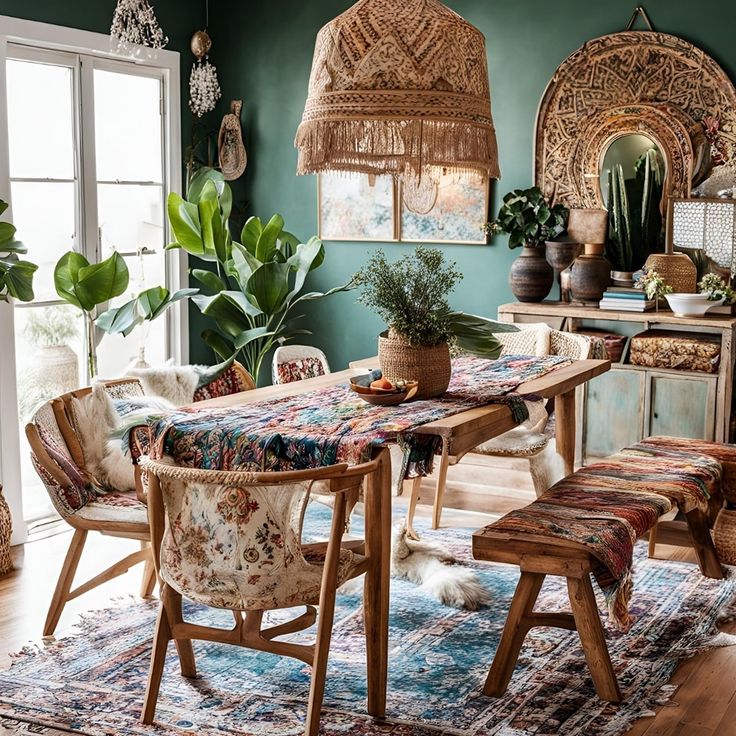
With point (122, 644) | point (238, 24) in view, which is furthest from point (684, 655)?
point (238, 24)

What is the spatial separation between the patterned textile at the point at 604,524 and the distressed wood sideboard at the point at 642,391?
164 centimetres

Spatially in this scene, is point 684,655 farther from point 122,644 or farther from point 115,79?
point 115,79

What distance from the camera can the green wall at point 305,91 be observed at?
18.4 feet

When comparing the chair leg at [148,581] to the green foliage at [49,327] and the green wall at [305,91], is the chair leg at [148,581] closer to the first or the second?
the green foliage at [49,327]

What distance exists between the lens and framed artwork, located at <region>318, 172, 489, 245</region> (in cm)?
592

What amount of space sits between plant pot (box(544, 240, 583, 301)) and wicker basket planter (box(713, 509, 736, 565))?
1.70 metres

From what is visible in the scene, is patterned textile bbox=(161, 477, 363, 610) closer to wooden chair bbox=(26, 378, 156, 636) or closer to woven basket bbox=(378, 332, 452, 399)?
wooden chair bbox=(26, 378, 156, 636)

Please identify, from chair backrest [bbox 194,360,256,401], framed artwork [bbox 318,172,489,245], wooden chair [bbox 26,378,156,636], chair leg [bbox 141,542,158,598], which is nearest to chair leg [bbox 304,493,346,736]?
wooden chair [bbox 26,378,156,636]

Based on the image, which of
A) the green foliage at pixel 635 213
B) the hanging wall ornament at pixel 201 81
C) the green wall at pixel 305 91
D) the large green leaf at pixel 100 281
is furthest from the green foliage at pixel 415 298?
the hanging wall ornament at pixel 201 81

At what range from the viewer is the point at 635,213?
5.55 meters

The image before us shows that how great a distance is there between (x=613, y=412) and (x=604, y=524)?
7.13 ft

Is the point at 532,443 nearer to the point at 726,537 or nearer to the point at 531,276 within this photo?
the point at 726,537

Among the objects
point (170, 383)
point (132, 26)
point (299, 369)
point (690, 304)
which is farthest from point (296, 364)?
point (132, 26)

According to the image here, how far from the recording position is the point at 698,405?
16.9 ft
